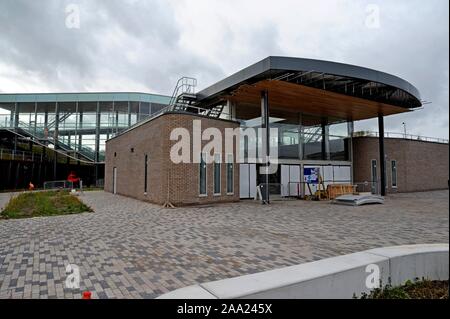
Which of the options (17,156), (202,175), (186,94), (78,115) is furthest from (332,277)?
(78,115)

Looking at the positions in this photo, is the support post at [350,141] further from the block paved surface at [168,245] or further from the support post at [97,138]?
the support post at [97,138]

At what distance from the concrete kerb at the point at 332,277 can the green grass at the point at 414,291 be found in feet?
0.27

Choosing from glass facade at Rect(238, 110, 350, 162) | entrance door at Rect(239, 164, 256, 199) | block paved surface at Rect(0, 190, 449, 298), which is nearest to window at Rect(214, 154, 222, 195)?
entrance door at Rect(239, 164, 256, 199)

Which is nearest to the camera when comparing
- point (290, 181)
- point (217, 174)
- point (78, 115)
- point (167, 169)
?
point (167, 169)

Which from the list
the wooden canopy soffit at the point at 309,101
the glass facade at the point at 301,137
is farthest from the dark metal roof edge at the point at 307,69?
the glass facade at the point at 301,137

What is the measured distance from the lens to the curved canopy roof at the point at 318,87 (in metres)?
13.3

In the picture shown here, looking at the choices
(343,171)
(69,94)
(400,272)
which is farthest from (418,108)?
(69,94)

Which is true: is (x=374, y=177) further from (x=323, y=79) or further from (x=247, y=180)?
(x=323, y=79)

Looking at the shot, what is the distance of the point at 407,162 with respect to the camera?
82.3ft

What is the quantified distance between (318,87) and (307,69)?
7.66 ft

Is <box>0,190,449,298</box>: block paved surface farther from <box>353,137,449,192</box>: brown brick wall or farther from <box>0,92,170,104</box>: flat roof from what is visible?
<box>0,92,170,104</box>: flat roof
